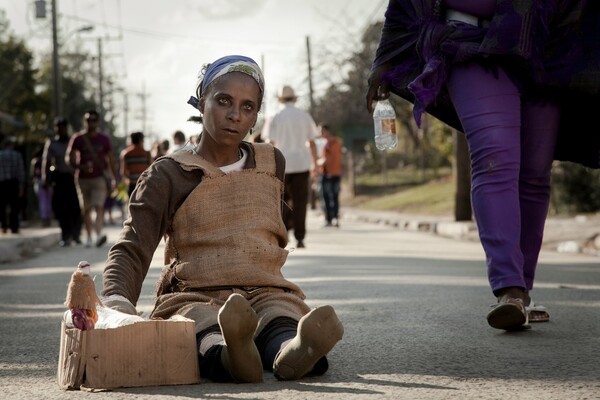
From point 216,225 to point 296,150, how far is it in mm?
9313

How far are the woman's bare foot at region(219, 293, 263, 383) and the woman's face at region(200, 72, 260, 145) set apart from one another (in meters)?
0.97

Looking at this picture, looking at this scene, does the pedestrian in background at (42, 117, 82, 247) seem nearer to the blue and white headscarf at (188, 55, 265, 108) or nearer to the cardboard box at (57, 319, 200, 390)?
the blue and white headscarf at (188, 55, 265, 108)

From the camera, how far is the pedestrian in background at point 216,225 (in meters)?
4.31

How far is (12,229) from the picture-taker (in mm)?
21734

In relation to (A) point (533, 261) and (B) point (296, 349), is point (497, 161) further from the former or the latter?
(B) point (296, 349)

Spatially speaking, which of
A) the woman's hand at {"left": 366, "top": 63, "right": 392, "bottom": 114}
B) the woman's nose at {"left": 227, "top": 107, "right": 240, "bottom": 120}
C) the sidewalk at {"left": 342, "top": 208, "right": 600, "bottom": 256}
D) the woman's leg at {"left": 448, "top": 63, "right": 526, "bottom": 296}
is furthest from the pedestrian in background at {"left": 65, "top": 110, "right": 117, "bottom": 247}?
the woman's nose at {"left": 227, "top": 107, "right": 240, "bottom": 120}

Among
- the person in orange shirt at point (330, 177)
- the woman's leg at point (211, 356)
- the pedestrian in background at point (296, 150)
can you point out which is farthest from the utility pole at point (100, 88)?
the woman's leg at point (211, 356)

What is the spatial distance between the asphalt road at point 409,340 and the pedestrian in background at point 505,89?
0.34m

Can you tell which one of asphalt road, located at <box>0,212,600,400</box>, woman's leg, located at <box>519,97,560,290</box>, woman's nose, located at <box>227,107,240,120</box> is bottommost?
asphalt road, located at <box>0,212,600,400</box>

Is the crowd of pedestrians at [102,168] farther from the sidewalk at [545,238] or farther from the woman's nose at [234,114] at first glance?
the woman's nose at [234,114]

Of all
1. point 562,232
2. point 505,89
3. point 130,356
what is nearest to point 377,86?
point 505,89

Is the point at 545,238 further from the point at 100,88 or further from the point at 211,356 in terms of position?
the point at 100,88

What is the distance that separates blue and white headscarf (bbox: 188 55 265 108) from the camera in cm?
457

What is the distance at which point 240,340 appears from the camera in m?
Result: 3.71
